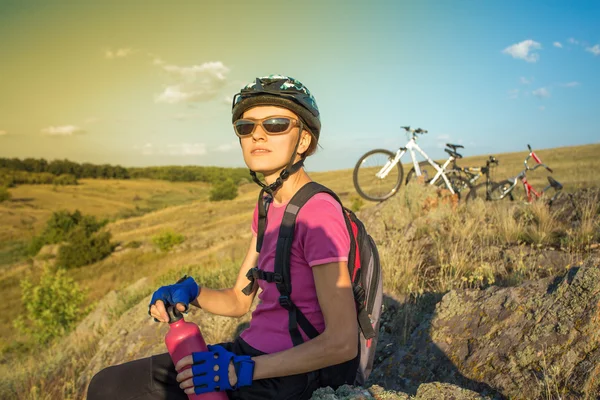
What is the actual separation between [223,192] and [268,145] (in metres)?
67.6

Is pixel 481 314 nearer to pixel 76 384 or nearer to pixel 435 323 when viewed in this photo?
pixel 435 323

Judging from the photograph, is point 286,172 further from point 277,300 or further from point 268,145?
point 277,300

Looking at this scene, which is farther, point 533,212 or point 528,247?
point 533,212

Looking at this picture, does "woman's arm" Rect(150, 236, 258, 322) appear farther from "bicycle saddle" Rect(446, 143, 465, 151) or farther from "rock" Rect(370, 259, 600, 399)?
"bicycle saddle" Rect(446, 143, 465, 151)

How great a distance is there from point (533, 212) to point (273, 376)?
6.72 m

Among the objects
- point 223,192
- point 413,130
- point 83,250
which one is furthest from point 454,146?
point 223,192

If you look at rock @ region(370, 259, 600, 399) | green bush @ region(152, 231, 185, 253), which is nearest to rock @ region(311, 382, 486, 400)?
rock @ region(370, 259, 600, 399)

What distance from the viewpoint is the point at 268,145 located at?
2.12 meters

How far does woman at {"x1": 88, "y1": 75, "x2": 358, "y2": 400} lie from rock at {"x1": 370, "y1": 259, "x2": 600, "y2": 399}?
0.91 m

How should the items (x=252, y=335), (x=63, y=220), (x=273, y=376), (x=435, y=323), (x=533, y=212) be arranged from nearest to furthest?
(x=273, y=376)
(x=252, y=335)
(x=435, y=323)
(x=533, y=212)
(x=63, y=220)

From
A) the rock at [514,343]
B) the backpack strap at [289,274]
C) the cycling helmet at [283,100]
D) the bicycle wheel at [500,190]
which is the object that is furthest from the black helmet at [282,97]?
the bicycle wheel at [500,190]

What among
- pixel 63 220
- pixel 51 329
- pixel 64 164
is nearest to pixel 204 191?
pixel 64 164

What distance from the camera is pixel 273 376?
170 centimetres

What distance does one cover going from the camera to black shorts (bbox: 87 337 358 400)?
72.1 inches
